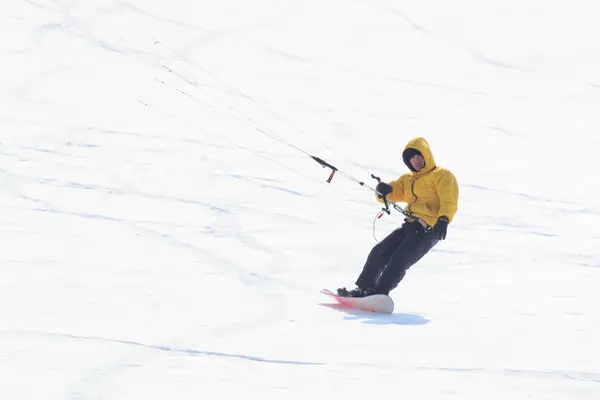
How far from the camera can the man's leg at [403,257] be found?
6.98 metres

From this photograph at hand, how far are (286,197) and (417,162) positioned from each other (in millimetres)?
4393

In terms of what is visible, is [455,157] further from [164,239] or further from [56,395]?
[56,395]

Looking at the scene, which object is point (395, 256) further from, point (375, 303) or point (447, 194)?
point (447, 194)

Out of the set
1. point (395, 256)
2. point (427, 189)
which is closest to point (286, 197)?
point (427, 189)

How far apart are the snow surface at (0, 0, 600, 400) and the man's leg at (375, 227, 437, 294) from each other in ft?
0.82

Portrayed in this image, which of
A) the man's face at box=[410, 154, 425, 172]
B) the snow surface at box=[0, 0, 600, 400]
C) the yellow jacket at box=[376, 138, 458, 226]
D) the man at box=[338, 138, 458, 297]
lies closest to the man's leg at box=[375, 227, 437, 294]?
the man at box=[338, 138, 458, 297]

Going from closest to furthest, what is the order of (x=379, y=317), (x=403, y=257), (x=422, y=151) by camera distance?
(x=379, y=317), (x=403, y=257), (x=422, y=151)

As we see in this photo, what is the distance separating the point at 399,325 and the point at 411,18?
48.7 ft

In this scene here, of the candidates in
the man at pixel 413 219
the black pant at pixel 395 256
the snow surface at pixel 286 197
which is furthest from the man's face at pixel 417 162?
the snow surface at pixel 286 197

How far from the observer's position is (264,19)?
19922 millimetres

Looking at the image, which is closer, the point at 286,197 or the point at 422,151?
the point at 422,151

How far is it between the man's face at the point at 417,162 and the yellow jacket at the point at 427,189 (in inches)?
1.0

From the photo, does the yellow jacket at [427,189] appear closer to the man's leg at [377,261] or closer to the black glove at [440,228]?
the black glove at [440,228]

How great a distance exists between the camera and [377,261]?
282 inches
